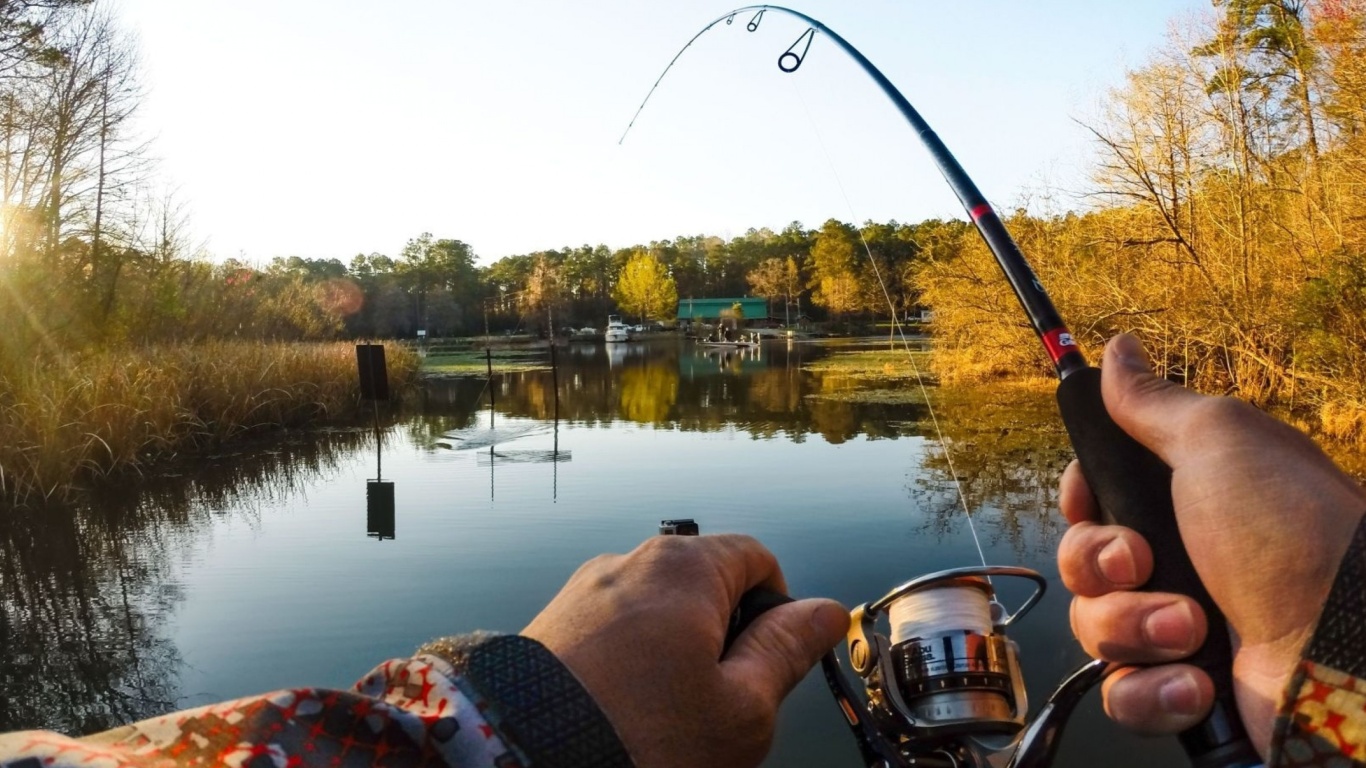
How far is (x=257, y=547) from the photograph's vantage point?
22.8ft

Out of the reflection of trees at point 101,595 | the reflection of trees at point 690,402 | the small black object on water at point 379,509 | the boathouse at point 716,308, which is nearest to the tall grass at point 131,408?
the reflection of trees at point 101,595

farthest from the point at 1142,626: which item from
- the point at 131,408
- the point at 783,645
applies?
the point at 131,408

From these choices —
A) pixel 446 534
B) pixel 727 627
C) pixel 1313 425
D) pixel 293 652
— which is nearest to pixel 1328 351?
pixel 1313 425

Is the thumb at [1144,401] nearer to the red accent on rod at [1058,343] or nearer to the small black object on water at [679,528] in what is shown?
the red accent on rod at [1058,343]

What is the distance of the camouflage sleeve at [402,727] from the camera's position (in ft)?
1.76

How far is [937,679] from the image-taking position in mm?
1308

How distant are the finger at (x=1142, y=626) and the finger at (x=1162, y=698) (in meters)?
0.02

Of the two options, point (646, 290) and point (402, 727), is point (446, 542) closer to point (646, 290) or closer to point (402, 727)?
point (402, 727)

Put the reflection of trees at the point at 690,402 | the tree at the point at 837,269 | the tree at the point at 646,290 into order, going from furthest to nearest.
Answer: the tree at the point at 646,290 → the tree at the point at 837,269 → the reflection of trees at the point at 690,402

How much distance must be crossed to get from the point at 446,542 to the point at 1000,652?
238 inches

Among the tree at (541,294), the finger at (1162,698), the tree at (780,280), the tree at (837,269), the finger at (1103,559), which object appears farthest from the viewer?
the tree at (780,280)

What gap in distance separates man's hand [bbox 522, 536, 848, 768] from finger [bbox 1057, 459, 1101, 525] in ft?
1.66

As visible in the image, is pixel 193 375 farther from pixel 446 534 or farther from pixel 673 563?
pixel 673 563

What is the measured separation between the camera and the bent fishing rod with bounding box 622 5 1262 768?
104 cm
